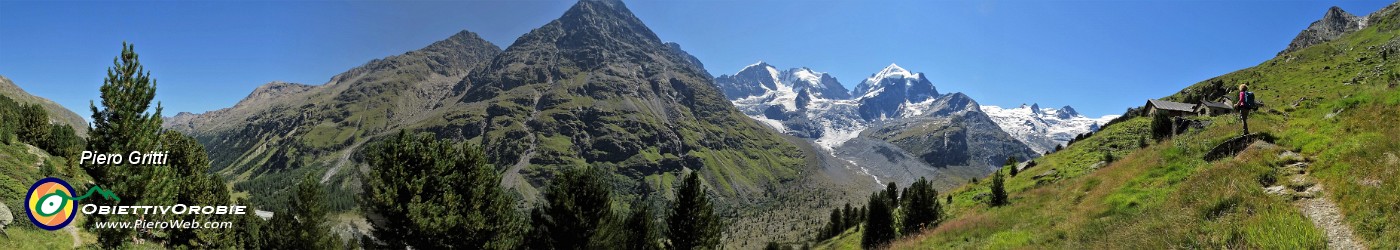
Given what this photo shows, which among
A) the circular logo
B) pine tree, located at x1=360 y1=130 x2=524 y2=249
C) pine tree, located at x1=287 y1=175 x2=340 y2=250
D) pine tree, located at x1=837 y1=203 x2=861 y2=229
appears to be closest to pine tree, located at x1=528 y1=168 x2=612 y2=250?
pine tree, located at x1=360 y1=130 x2=524 y2=249

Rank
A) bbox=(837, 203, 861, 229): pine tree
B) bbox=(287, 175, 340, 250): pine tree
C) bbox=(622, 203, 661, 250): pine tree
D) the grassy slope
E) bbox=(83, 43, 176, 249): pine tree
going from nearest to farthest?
the grassy slope → bbox=(83, 43, 176, 249): pine tree → bbox=(622, 203, 661, 250): pine tree → bbox=(287, 175, 340, 250): pine tree → bbox=(837, 203, 861, 229): pine tree

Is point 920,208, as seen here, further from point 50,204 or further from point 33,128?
point 33,128

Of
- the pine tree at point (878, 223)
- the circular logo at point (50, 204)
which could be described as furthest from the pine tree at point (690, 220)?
the circular logo at point (50, 204)

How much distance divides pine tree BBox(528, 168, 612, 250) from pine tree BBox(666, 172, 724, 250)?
7.33 metres

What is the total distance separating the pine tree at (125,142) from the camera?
69.8ft

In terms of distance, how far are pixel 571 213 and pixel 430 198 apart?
8.77 meters

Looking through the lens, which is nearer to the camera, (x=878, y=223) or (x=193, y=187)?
(x=193, y=187)

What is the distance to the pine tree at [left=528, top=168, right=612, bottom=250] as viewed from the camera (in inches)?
1387

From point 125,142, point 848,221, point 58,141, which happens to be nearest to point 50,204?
point 125,142

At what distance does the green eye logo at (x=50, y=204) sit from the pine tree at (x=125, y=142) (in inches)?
158

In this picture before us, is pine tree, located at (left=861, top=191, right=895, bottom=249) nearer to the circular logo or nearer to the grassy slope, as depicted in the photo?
the grassy slope

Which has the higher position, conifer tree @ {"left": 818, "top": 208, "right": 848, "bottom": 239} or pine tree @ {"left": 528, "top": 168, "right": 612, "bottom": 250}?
pine tree @ {"left": 528, "top": 168, "right": 612, "bottom": 250}

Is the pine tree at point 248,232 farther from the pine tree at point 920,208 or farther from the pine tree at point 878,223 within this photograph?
the pine tree at point 878,223

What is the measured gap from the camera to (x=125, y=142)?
870 inches
